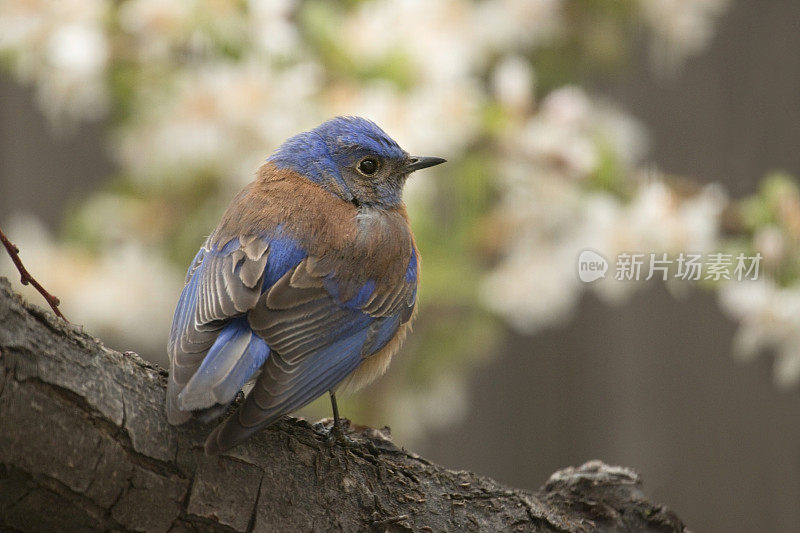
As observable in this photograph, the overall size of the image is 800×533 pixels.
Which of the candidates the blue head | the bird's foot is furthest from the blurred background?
the bird's foot

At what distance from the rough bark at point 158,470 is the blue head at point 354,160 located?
3.46 ft

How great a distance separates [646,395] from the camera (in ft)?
18.1

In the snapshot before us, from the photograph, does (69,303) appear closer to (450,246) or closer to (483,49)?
(450,246)

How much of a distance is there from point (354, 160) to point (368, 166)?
6cm

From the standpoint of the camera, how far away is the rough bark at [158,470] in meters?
1.80

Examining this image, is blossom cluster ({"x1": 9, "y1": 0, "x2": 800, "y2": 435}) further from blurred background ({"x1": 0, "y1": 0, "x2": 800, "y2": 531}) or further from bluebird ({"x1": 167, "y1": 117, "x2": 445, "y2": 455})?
bluebird ({"x1": 167, "y1": 117, "x2": 445, "y2": 455})

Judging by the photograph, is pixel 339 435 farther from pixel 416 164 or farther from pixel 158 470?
pixel 416 164

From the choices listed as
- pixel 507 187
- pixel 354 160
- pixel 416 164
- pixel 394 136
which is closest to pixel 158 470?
pixel 354 160

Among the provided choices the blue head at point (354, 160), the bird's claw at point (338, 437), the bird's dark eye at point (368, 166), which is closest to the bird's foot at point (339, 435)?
the bird's claw at point (338, 437)

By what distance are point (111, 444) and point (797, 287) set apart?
2.80 metres

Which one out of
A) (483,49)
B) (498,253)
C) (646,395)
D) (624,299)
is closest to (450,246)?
(498,253)

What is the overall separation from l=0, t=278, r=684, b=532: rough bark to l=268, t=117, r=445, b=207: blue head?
106 cm

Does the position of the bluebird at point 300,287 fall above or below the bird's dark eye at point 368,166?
below

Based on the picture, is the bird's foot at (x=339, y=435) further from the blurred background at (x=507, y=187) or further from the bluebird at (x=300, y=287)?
the blurred background at (x=507, y=187)
